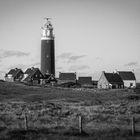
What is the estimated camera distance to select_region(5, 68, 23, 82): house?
102069 mm

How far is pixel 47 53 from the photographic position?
93062 millimetres

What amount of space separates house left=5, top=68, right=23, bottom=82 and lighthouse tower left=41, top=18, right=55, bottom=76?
10651 millimetres

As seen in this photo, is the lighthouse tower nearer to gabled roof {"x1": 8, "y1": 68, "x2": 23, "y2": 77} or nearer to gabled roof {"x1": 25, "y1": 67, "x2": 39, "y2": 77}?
gabled roof {"x1": 25, "y1": 67, "x2": 39, "y2": 77}

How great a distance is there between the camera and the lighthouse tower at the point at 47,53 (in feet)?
305

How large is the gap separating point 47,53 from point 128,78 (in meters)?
25.0

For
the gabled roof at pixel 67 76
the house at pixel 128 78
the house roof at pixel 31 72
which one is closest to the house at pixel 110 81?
the house at pixel 128 78

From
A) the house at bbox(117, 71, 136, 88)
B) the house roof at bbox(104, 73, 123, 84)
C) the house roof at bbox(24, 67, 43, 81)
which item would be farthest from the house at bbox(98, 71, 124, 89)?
the house roof at bbox(24, 67, 43, 81)

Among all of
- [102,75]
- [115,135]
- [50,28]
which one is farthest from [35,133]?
[50,28]

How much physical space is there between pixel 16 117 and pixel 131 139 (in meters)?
12.0

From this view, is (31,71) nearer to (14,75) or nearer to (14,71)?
(14,75)

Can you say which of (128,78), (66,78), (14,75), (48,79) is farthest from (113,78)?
(14,75)

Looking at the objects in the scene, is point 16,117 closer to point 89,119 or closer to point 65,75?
point 89,119

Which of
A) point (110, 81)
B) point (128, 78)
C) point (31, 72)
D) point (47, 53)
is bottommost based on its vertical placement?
point (110, 81)

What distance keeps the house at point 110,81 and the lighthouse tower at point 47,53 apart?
46.0ft
